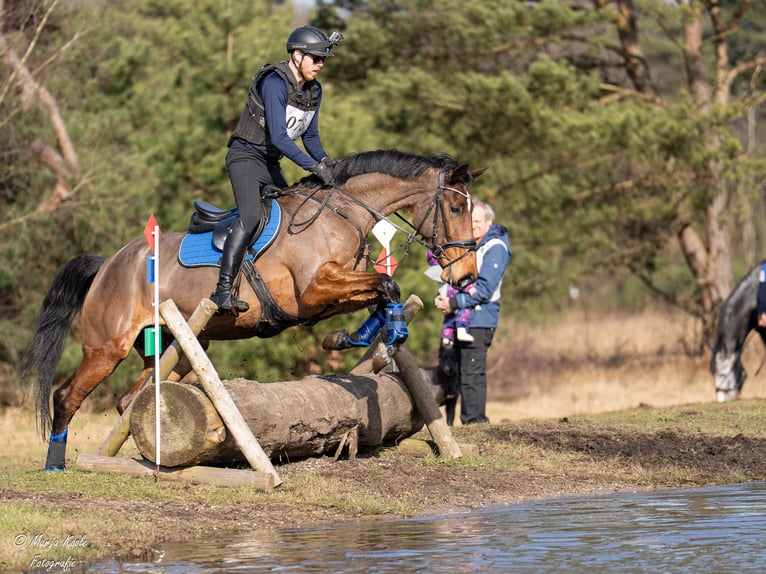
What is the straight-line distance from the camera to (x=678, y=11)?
20.0m

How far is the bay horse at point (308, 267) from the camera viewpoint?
28.3 feet

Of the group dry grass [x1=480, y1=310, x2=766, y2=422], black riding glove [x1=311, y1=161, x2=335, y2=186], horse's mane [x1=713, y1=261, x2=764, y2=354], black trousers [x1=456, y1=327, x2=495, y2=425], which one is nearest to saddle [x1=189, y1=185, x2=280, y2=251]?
black riding glove [x1=311, y1=161, x2=335, y2=186]

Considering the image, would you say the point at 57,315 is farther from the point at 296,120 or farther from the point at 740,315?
the point at 740,315

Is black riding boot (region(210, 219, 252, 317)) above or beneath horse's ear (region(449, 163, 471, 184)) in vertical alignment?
beneath

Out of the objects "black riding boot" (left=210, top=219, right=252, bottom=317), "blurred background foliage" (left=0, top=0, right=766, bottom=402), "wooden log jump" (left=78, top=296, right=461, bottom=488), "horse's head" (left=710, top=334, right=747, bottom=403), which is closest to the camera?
"wooden log jump" (left=78, top=296, right=461, bottom=488)

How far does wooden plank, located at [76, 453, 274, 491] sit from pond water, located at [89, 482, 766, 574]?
0.93 m

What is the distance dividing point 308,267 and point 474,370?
3.73 metres

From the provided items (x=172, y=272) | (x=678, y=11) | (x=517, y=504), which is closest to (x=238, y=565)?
(x=517, y=504)

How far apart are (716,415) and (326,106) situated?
9097 mm

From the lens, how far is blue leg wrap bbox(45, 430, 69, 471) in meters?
9.14

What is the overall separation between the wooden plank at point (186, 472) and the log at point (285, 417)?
0.10 meters

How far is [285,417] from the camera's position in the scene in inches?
337

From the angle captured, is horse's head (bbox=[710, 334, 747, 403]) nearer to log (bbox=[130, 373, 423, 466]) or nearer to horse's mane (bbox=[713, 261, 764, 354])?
horse's mane (bbox=[713, 261, 764, 354])

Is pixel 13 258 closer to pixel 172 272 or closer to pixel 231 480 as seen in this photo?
pixel 172 272
